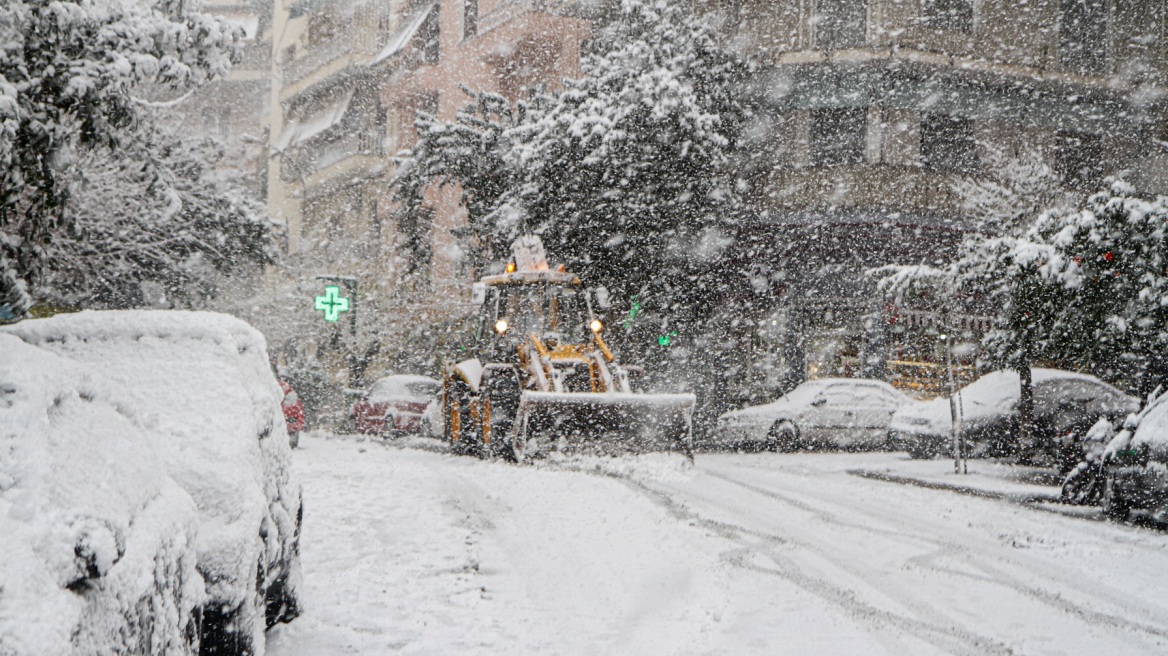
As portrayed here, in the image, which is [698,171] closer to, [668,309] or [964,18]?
[668,309]

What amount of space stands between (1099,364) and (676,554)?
7682 mm

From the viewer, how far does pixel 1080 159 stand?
23984 mm

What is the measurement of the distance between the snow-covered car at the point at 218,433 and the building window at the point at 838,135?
63.2 ft

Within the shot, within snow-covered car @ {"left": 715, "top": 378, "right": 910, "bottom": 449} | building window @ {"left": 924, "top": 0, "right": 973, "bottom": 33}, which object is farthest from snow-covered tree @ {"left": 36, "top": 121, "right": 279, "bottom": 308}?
building window @ {"left": 924, "top": 0, "right": 973, "bottom": 33}

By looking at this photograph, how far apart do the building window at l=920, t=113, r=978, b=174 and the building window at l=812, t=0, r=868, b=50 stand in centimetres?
247

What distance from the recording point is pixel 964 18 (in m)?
22.7

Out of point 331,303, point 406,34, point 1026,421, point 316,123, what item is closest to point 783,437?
point 1026,421

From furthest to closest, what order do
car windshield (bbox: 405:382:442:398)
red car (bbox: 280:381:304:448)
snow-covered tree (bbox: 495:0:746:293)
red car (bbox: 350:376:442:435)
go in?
1. car windshield (bbox: 405:382:442:398)
2. red car (bbox: 350:376:442:435)
3. snow-covered tree (bbox: 495:0:746:293)
4. red car (bbox: 280:381:304:448)

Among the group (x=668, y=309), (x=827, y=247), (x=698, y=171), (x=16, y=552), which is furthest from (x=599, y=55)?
(x=16, y=552)

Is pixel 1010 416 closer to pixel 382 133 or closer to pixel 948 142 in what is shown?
pixel 948 142

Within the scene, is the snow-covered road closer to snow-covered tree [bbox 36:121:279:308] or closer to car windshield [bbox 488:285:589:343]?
car windshield [bbox 488:285:589:343]

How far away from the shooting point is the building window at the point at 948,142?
22.2 meters

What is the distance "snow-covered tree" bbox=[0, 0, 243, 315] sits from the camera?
5922 mm

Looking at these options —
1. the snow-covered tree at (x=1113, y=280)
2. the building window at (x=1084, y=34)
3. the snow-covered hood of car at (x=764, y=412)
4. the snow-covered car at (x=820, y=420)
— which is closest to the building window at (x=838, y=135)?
the building window at (x=1084, y=34)
